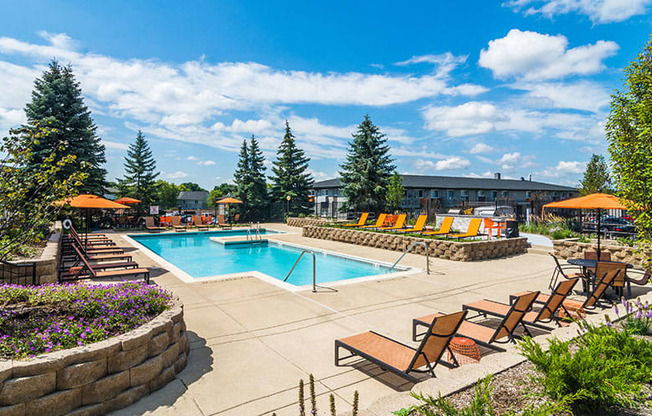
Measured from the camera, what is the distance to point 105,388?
Result: 3.13 m

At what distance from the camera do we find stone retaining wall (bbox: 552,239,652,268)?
10.1 metres

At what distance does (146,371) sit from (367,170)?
2645 centimetres

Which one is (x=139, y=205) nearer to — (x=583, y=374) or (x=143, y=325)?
(x=143, y=325)

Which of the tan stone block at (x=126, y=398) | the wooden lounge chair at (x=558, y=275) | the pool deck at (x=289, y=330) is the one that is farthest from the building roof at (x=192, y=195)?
the tan stone block at (x=126, y=398)

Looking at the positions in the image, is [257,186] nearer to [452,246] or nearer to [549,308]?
[452,246]

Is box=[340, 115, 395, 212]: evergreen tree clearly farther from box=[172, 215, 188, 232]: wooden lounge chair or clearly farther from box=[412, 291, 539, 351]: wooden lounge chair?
box=[412, 291, 539, 351]: wooden lounge chair

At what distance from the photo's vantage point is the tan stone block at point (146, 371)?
3.34 meters

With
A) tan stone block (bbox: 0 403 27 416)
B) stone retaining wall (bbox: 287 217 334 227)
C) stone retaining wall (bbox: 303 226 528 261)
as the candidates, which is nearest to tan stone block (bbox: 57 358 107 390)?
tan stone block (bbox: 0 403 27 416)

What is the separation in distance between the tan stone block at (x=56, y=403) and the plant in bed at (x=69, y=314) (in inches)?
20.3

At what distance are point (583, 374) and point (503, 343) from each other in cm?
202

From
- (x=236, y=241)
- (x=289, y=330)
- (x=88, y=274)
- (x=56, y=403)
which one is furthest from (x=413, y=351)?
(x=236, y=241)

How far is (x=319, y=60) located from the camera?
19703mm

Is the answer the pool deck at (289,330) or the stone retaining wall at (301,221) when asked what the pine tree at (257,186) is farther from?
the pool deck at (289,330)

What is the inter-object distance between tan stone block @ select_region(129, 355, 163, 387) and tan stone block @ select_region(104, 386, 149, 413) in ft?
0.19
